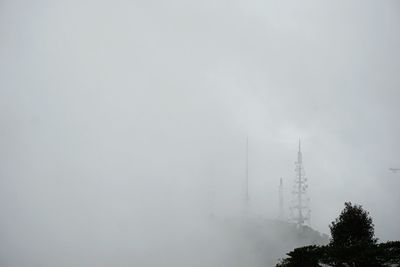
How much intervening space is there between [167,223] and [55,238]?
205 ft

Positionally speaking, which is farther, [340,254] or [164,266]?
[164,266]

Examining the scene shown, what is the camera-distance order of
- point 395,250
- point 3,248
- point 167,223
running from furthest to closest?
point 167,223 → point 3,248 → point 395,250

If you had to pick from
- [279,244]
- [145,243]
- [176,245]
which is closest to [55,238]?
[145,243]

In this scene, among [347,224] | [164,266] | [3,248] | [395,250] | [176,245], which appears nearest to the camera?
[395,250]

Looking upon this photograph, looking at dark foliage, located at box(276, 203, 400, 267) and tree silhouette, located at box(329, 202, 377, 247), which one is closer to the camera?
dark foliage, located at box(276, 203, 400, 267)

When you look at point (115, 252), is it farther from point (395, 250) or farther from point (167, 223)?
point (395, 250)

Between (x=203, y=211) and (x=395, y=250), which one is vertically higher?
(x=395, y=250)

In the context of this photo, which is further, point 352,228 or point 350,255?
point 352,228

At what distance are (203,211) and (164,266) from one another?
4396cm

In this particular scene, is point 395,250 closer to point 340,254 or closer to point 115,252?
point 340,254

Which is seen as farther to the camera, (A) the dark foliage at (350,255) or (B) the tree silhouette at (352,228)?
(B) the tree silhouette at (352,228)

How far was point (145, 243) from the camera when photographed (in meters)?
166

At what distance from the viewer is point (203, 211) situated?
176750 mm

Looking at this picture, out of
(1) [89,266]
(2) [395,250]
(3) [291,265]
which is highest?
(2) [395,250]
